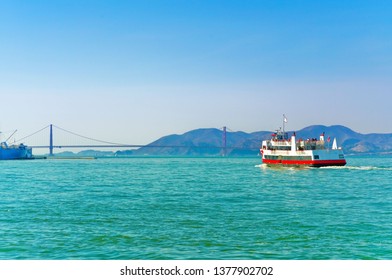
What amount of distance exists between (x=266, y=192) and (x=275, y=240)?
20.7 meters

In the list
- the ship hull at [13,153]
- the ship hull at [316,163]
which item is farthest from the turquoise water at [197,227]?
the ship hull at [13,153]

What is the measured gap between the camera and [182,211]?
26.0m

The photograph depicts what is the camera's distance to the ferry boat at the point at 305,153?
73.9 meters

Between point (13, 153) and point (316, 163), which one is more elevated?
point (13, 153)

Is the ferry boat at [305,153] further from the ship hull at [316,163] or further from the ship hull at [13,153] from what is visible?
the ship hull at [13,153]

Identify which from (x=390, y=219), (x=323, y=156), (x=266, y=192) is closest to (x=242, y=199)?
(x=266, y=192)

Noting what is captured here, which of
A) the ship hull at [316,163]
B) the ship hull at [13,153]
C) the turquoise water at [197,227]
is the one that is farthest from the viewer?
the ship hull at [13,153]

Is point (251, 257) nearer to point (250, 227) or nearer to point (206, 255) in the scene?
point (206, 255)

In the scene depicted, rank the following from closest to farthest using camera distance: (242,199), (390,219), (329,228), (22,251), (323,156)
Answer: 1. (22,251)
2. (329,228)
3. (390,219)
4. (242,199)
5. (323,156)

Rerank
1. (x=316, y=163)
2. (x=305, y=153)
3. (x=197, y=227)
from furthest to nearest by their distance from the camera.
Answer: (x=305, y=153), (x=316, y=163), (x=197, y=227)

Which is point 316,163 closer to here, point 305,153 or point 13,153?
point 305,153

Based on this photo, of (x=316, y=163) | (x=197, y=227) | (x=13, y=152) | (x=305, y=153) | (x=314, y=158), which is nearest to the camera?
(x=197, y=227)

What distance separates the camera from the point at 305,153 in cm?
7519

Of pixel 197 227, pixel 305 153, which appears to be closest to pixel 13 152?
pixel 305 153
